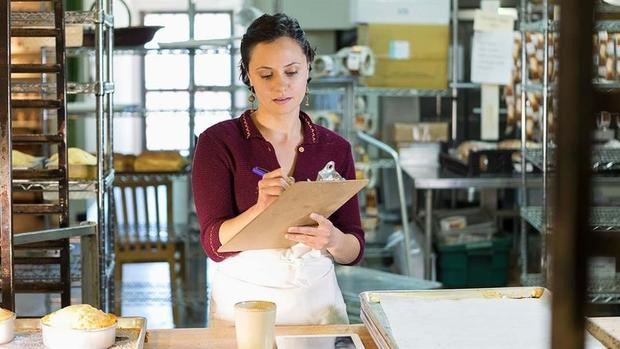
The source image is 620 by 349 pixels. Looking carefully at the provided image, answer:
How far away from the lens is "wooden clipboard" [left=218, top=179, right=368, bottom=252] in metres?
1.91

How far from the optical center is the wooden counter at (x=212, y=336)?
6.11ft

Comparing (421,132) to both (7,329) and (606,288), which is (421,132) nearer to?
(606,288)

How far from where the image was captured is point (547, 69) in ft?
14.8

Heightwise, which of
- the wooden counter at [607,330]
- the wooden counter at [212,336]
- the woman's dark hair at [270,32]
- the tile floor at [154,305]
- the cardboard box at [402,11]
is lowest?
the tile floor at [154,305]

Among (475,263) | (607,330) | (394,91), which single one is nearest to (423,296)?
(607,330)

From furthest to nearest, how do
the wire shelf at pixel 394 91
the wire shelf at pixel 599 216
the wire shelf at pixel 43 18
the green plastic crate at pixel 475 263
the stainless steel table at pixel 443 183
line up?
the wire shelf at pixel 394 91
the green plastic crate at pixel 475 263
the stainless steel table at pixel 443 183
the wire shelf at pixel 599 216
the wire shelf at pixel 43 18

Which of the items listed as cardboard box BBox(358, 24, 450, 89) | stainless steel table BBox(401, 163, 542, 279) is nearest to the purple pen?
stainless steel table BBox(401, 163, 542, 279)

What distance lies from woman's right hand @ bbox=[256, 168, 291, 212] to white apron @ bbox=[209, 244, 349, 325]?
23cm

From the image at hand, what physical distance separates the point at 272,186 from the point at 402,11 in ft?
14.3

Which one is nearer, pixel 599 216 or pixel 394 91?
pixel 599 216

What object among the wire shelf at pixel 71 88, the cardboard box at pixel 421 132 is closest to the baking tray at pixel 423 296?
the wire shelf at pixel 71 88

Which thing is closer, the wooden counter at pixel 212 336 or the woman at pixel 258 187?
the wooden counter at pixel 212 336

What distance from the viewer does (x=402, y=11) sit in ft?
20.1

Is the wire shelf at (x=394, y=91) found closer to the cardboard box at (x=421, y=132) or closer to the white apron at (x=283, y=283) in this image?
the cardboard box at (x=421, y=132)
